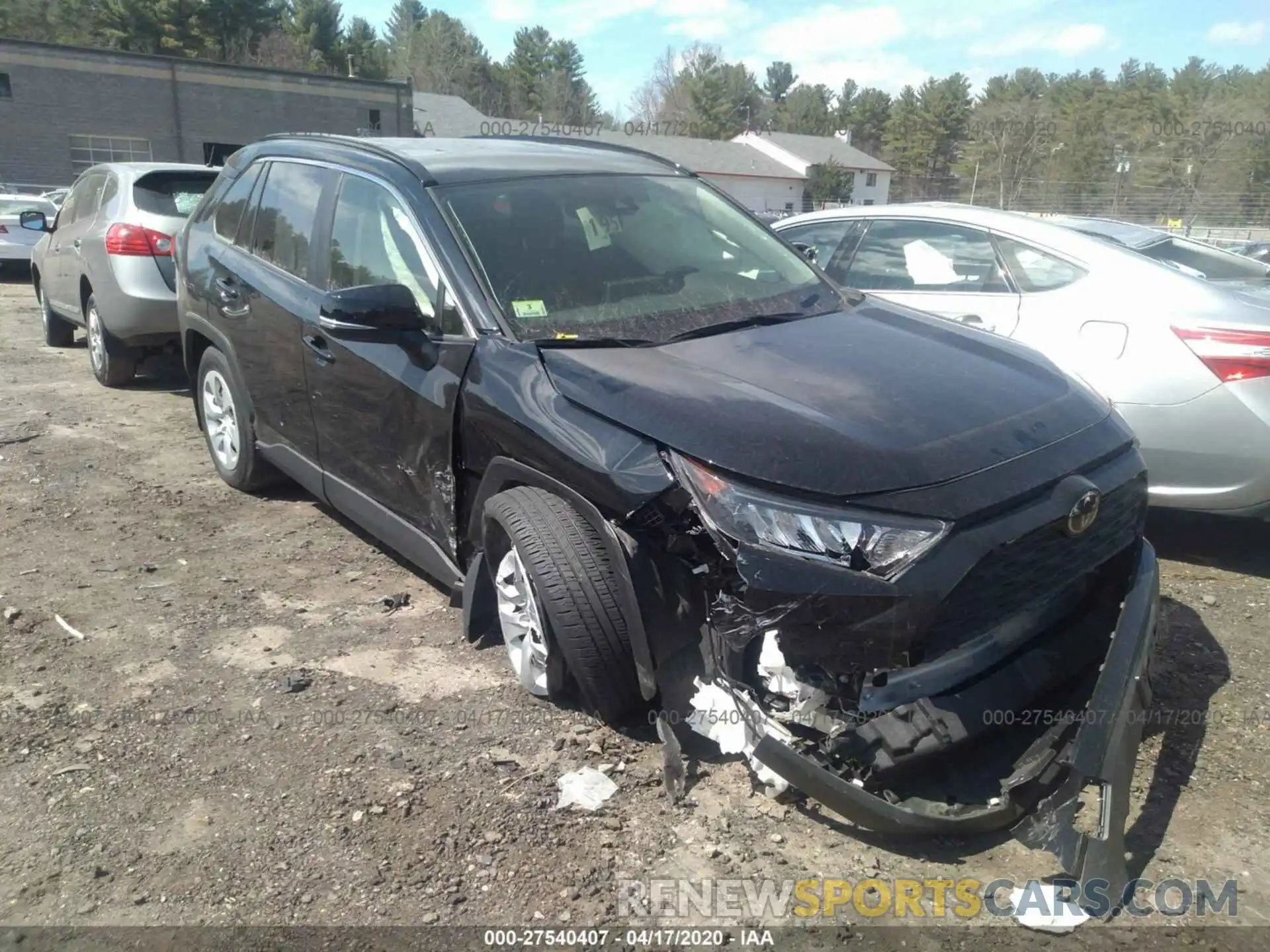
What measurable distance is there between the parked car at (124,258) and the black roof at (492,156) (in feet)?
9.37

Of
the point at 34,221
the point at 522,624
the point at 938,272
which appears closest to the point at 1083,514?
the point at 522,624

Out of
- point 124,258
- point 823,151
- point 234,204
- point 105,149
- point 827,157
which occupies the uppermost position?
point 823,151

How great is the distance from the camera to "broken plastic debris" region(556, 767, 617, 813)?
2838mm

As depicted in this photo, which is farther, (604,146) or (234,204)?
(234,204)

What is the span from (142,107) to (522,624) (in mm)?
44209

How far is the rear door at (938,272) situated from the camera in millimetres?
5047

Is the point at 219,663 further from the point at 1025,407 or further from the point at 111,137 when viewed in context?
the point at 111,137

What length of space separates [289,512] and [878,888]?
150 inches

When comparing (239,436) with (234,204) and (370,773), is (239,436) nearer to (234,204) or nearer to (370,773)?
(234,204)

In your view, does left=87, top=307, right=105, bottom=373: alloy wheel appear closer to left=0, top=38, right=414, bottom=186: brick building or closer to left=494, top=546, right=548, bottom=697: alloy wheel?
left=494, top=546, right=548, bottom=697: alloy wheel

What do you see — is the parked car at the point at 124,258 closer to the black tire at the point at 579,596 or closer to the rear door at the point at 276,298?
the rear door at the point at 276,298

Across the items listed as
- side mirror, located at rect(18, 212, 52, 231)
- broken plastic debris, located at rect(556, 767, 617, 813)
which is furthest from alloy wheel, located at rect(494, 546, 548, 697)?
side mirror, located at rect(18, 212, 52, 231)

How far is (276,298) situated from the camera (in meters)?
4.40

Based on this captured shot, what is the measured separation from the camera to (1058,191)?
36000 millimetres
